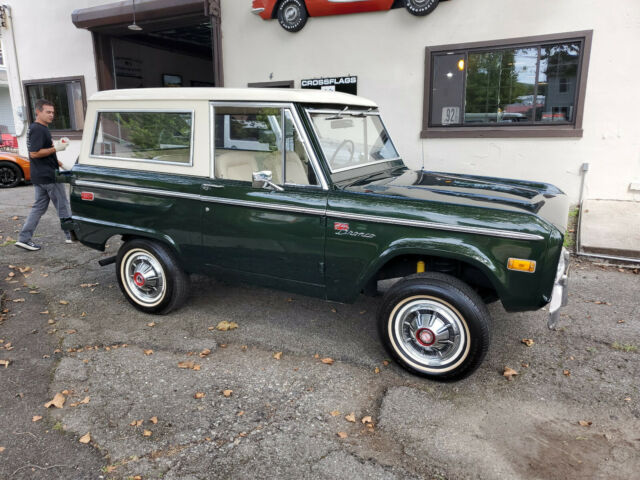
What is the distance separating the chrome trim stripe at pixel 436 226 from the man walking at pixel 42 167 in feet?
14.0

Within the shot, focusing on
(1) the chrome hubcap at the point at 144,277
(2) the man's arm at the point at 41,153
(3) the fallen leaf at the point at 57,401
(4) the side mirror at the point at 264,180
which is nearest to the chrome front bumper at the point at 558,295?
(4) the side mirror at the point at 264,180

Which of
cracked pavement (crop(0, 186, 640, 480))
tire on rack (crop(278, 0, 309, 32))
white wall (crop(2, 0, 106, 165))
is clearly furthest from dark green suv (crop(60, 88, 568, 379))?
white wall (crop(2, 0, 106, 165))

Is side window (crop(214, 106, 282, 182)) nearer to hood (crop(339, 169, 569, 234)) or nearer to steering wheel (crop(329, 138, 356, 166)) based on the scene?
steering wheel (crop(329, 138, 356, 166))

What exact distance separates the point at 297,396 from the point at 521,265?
1.65m

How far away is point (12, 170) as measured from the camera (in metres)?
11.7

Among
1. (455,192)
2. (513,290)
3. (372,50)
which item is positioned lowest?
(513,290)

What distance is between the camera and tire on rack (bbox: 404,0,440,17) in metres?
7.97

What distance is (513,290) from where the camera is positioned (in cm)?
307

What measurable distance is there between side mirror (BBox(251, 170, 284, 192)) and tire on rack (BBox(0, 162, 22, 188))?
10.6 meters

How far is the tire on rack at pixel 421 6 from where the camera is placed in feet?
26.2

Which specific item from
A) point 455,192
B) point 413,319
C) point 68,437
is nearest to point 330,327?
point 413,319

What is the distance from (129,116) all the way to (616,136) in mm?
6865

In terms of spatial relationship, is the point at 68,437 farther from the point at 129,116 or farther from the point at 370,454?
the point at 129,116

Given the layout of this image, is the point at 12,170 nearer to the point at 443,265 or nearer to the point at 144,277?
the point at 144,277
